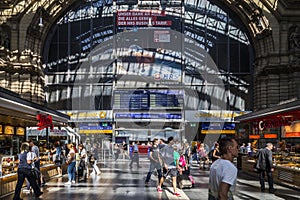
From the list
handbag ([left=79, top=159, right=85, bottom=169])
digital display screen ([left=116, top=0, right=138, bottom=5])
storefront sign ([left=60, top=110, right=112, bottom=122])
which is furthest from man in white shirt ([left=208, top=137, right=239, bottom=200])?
digital display screen ([left=116, top=0, right=138, bottom=5])

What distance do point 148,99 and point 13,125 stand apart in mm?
19755

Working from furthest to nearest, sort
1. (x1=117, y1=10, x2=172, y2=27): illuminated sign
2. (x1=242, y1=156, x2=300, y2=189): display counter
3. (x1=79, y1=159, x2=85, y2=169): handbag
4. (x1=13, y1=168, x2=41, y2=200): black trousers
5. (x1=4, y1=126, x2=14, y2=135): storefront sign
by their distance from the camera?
1. (x1=117, y1=10, x2=172, y2=27): illuminated sign
2. (x1=4, y1=126, x2=14, y2=135): storefront sign
3. (x1=79, y1=159, x2=85, y2=169): handbag
4. (x1=242, y1=156, x2=300, y2=189): display counter
5. (x1=13, y1=168, x2=41, y2=200): black trousers

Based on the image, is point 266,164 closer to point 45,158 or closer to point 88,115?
point 45,158

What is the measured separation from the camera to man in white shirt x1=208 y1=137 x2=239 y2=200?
552 centimetres

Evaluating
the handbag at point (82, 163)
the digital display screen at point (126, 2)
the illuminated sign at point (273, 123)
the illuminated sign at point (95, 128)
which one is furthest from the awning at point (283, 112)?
the digital display screen at point (126, 2)

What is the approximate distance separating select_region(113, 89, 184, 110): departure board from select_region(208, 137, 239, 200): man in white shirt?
36.9 metres

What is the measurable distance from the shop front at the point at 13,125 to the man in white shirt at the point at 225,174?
10431 mm

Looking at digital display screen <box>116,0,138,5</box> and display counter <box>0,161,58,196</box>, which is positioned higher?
digital display screen <box>116,0,138,5</box>

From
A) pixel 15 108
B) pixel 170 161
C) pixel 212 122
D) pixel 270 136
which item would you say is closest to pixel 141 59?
pixel 212 122

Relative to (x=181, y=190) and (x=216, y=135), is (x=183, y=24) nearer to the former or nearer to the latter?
(x=216, y=135)

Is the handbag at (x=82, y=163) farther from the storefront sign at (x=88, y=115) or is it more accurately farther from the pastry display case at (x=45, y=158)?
the storefront sign at (x=88, y=115)

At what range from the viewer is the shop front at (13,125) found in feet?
50.9

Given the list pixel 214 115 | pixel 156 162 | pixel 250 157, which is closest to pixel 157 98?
pixel 214 115

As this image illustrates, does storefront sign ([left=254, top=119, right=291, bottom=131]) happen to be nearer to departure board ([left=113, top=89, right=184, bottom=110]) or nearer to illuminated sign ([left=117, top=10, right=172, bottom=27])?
departure board ([left=113, top=89, right=184, bottom=110])
